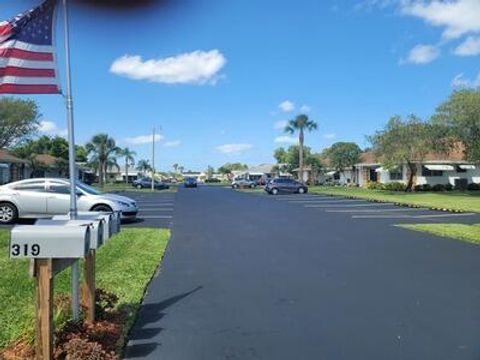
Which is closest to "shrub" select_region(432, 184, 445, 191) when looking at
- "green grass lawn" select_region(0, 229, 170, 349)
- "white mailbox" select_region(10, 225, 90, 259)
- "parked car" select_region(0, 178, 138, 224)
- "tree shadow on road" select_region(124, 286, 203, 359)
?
"parked car" select_region(0, 178, 138, 224)

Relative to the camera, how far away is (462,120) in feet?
144

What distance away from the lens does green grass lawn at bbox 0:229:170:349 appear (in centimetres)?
661

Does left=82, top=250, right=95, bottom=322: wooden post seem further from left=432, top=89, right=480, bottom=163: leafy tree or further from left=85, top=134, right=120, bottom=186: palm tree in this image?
left=85, top=134, right=120, bottom=186: palm tree

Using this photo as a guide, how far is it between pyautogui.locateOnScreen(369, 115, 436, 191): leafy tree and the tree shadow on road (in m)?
43.2

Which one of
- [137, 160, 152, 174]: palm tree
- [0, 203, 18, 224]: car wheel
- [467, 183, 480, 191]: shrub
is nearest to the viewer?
[0, 203, 18, 224]: car wheel

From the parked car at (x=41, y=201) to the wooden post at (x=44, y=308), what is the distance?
1372 cm

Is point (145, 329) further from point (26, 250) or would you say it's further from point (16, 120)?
point (16, 120)

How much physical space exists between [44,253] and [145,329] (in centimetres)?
201

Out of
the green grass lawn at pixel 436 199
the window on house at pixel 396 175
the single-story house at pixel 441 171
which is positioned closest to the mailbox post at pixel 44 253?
the green grass lawn at pixel 436 199

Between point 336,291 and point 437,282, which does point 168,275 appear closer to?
point 336,291

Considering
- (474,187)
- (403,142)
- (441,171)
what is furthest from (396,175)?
(403,142)

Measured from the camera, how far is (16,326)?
6324mm

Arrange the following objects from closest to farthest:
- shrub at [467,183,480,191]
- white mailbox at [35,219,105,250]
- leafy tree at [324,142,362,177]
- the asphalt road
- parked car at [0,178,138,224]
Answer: white mailbox at [35,219,105,250] < the asphalt road < parked car at [0,178,138,224] < shrub at [467,183,480,191] < leafy tree at [324,142,362,177]

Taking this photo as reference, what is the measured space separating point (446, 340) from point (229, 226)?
12780 mm
